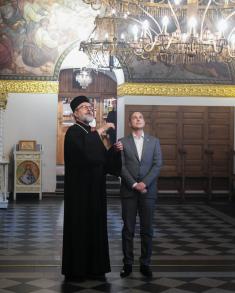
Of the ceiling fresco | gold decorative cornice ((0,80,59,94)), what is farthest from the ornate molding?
the ceiling fresco

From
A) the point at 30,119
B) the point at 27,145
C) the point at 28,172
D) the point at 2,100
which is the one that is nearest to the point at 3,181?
the point at 28,172

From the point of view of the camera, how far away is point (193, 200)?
674 inches

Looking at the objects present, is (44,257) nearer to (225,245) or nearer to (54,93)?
(225,245)

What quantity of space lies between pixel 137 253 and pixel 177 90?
9.44 metres

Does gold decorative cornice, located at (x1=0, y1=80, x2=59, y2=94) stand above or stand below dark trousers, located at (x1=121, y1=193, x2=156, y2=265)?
above

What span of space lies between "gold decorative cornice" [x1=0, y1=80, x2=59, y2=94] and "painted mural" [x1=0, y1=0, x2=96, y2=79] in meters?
0.16

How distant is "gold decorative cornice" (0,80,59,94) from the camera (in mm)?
17219

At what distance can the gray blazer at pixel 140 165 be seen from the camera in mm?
7324

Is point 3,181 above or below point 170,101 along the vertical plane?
below

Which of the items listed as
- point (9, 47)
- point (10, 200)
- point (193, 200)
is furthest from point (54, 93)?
point (193, 200)

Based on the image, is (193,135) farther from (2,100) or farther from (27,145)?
(2,100)

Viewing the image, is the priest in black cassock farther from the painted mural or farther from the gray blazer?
the painted mural

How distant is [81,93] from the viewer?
2234 centimetres

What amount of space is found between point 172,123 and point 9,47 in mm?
4834
